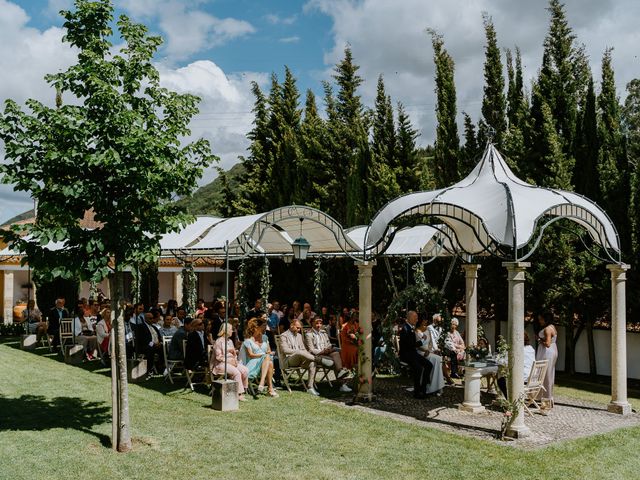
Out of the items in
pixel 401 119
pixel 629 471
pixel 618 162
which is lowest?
pixel 629 471

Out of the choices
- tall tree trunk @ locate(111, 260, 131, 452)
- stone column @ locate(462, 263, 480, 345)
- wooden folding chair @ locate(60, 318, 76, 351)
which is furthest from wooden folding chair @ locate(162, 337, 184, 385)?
stone column @ locate(462, 263, 480, 345)

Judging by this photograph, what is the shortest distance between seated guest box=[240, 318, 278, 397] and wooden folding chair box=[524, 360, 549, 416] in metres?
4.46

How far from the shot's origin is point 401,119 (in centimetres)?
2223

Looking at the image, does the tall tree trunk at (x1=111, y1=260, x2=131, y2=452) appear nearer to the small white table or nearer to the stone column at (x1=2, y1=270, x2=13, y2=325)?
the small white table

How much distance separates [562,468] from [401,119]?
16413mm

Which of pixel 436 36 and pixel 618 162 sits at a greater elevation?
pixel 436 36

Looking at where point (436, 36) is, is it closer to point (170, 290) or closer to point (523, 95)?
point (523, 95)

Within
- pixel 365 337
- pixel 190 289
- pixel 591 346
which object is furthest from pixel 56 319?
pixel 591 346

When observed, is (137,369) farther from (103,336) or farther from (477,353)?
(477,353)

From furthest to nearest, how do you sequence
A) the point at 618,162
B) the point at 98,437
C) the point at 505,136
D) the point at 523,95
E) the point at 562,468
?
the point at 523,95
the point at 505,136
the point at 618,162
the point at 98,437
the point at 562,468

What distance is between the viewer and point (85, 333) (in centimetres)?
1645

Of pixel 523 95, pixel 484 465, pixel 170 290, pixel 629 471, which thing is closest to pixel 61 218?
pixel 484 465

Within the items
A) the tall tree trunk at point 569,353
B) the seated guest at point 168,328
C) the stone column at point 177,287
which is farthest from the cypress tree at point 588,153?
the stone column at point 177,287

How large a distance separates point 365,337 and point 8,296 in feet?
77.6
